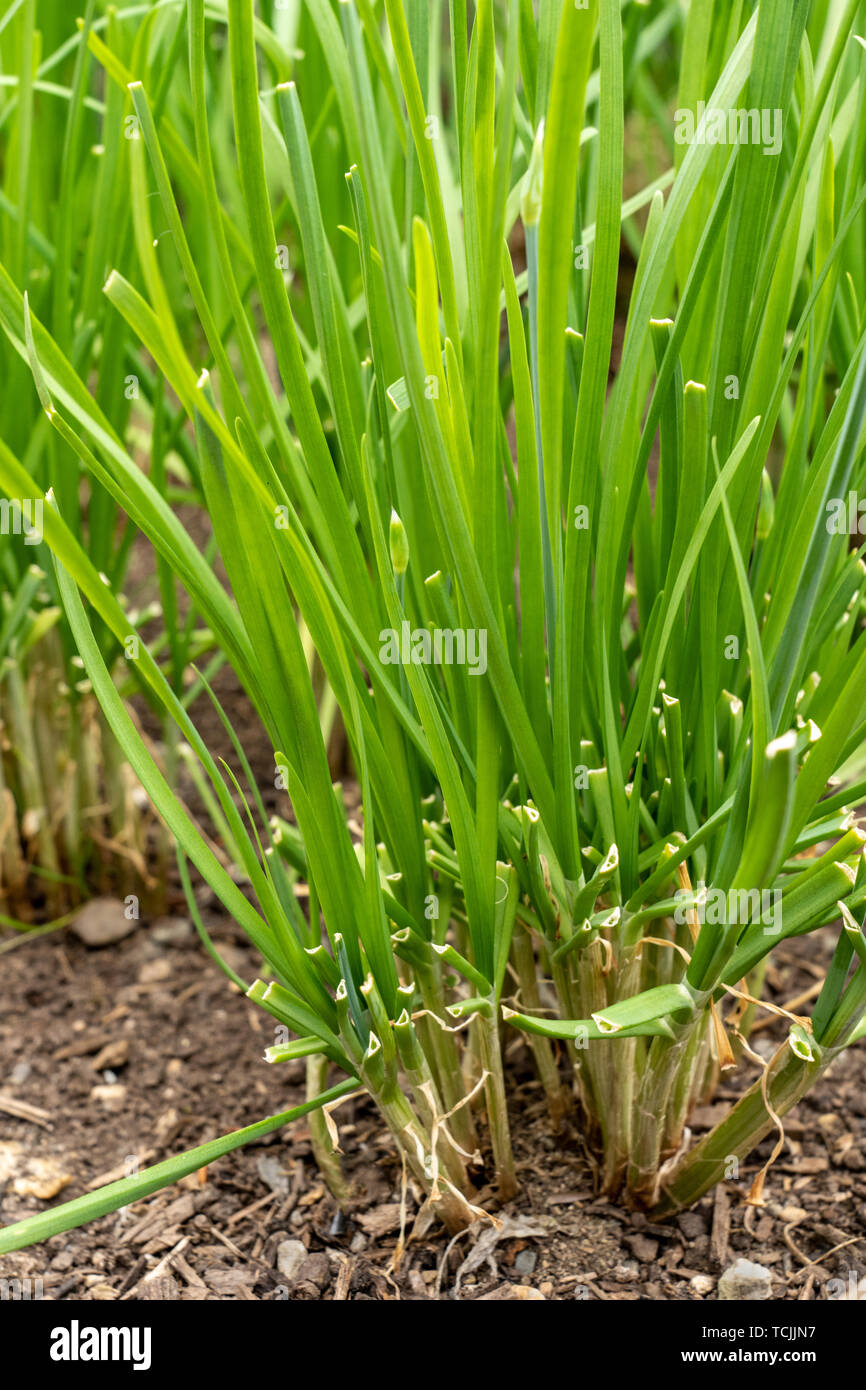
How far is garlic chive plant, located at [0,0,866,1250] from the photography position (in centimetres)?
55

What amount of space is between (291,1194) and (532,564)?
541 millimetres

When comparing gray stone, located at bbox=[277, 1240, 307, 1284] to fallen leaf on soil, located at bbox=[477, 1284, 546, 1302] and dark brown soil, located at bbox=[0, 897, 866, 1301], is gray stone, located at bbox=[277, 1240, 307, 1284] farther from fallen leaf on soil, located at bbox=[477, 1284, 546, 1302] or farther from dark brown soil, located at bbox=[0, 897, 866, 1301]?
fallen leaf on soil, located at bbox=[477, 1284, 546, 1302]

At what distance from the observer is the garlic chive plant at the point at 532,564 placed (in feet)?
1.80

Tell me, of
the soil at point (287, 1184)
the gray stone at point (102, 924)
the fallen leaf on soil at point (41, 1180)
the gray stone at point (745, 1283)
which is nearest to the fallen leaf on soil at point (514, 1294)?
the soil at point (287, 1184)

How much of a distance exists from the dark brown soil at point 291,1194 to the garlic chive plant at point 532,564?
0.18 ft

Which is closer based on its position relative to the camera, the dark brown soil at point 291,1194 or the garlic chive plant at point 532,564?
the garlic chive plant at point 532,564

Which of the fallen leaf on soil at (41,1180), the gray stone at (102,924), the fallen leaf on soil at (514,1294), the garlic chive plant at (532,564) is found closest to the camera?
the garlic chive plant at (532,564)

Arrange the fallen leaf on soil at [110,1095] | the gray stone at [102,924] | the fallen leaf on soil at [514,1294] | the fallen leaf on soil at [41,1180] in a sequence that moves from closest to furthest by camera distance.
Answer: the fallen leaf on soil at [514,1294] < the fallen leaf on soil at [41,1180] < the fallen leaf on soil at [110,1095] < the gray stone at [102,924]

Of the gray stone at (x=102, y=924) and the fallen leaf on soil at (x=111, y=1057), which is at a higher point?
the gray stone at (x=102, y=924)

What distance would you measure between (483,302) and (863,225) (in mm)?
560

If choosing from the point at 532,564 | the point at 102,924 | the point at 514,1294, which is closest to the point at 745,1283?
the point at 514,1294

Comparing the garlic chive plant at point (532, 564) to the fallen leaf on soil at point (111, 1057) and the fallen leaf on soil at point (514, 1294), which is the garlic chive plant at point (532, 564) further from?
the fallen leaf on soil at point (111, 1057)

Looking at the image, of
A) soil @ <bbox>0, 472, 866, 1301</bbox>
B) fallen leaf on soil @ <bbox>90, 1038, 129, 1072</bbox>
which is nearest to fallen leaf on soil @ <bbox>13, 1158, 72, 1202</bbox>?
soil @ <bbox>0, 472, 866, 1301</bbox>

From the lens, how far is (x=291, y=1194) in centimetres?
88
